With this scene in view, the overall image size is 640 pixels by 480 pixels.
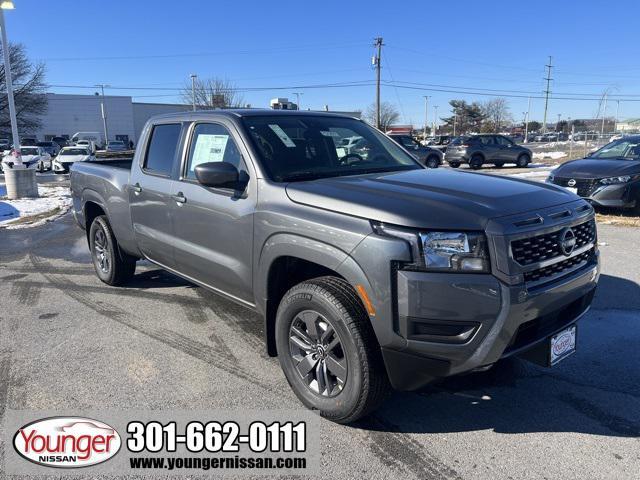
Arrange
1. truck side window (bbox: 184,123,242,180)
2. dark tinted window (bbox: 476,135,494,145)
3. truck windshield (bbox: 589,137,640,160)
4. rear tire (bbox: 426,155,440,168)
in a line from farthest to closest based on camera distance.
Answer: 1. dark tinted window (bbox: 476,135,494,145)
2. rear tire (bbox: 426,155,440,168)
3. truck windshield (bbox: 589,137,640,160)
4. truck side window (bbox: 184,123,242,180)

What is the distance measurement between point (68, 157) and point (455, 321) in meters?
28.3

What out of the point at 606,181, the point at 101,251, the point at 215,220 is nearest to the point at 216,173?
the point at 215,220

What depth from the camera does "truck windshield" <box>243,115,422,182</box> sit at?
3.61 m

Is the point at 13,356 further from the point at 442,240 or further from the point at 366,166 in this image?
the point at 442,240

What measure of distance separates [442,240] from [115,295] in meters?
4.22

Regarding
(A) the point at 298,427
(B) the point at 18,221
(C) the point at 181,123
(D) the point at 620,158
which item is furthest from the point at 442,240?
(B) the point at 18,221

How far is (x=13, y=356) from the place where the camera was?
405cm

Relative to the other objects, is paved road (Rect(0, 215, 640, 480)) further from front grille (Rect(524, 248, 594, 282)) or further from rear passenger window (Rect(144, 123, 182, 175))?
rear passenger window (Rect(144, 123, 182, 175))

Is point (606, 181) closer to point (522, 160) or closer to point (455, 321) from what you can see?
point (455, 321)

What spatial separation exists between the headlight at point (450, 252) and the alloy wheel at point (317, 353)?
0.69 metres

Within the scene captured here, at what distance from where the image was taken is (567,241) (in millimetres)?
2914

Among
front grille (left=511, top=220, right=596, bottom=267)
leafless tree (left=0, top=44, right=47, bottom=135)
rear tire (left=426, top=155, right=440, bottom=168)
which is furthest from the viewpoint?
leafless tree (left=0, top=44, right=47, bottom=135)

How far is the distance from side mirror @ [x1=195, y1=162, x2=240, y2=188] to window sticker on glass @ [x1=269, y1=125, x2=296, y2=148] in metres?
0.54

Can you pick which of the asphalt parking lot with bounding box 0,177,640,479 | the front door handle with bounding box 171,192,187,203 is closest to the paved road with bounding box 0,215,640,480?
the asphalt parking lot with bounding box 0,177,640,479
